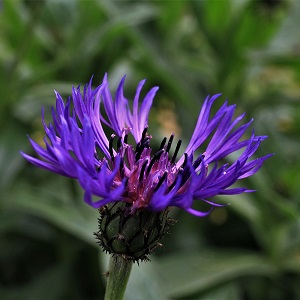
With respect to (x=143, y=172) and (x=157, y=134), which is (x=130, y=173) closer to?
(x=143, y=172)

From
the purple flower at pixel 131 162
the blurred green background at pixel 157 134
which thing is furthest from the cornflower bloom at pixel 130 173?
the blurred green background at pixel 157 134

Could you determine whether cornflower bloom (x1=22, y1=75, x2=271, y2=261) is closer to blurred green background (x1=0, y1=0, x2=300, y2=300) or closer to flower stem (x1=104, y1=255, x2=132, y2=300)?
flower stem (x1=104, y1=255, x2=132, y2=300)

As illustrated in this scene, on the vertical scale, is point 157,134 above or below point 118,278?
below

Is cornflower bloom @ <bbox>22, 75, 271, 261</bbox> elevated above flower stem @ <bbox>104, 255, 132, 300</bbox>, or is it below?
above

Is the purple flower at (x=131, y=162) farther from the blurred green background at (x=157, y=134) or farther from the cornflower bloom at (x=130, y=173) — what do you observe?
the blurred green background at (x=157, y=134)

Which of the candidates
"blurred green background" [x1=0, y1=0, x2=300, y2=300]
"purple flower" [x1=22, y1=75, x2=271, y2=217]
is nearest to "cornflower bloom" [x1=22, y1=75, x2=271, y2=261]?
"purple flower" [x1=22, y1=75, x2=271, y2=217]

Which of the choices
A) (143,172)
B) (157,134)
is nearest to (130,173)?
(143,172)
